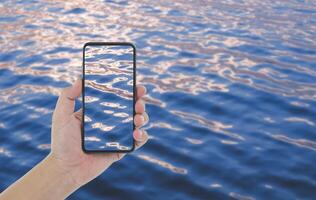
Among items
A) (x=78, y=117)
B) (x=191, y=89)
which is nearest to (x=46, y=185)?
(x=78, y=117)

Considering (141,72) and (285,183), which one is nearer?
(285,183)

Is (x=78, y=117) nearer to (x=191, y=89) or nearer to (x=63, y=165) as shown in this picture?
(x=63, y=165)

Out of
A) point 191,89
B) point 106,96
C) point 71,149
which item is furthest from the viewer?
point 191,89

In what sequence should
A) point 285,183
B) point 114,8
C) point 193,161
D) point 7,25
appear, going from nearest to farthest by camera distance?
point 285,183 < point 193,161 < point 7,25 < point 114,8

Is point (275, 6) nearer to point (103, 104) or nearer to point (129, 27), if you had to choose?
point (129, 27)

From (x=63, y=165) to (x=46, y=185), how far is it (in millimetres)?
183

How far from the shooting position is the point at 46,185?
367 cm

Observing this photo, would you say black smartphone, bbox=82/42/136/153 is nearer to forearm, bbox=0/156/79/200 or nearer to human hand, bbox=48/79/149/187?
human hand, bbox=48/79/149/187

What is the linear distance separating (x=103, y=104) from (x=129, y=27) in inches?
486

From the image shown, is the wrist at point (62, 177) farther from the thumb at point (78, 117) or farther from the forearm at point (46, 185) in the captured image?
the thumb at point (78, 117)

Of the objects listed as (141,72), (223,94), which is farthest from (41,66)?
(223,94)

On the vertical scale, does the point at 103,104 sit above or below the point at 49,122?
above

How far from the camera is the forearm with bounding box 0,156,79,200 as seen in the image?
367cm

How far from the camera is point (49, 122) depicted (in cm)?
940
